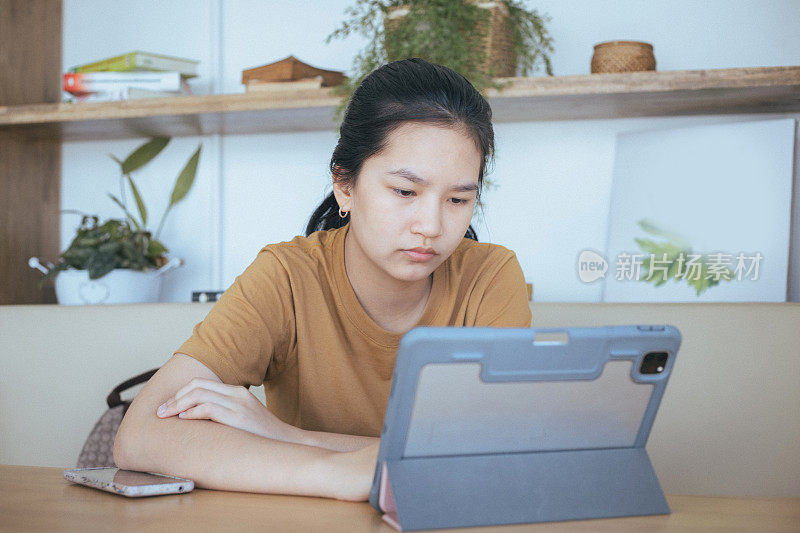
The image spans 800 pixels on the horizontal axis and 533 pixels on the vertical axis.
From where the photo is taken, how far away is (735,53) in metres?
2.08

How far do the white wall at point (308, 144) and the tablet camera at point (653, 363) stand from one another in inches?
58.7

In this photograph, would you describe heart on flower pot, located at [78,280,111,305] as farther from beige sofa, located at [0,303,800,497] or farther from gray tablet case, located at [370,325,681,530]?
gray tablet case, located at [370,325,681,530]

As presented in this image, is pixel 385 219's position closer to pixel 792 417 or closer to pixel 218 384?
pixel 218 384

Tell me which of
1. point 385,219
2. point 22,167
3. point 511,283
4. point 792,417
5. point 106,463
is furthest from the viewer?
point 22,167

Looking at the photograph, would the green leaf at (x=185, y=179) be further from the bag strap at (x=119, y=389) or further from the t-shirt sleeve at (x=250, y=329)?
the t-shirt sleeve at (x=250, y=329)

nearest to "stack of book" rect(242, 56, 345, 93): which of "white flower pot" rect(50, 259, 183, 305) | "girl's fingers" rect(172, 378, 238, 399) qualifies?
"white flower pot" rect(50, 259, 183, 305)

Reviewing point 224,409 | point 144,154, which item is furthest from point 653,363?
point 144,154

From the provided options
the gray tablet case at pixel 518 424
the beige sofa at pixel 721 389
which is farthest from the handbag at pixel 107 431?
the gray tablet case at pixel 518 424

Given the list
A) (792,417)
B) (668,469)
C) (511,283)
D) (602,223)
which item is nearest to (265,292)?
(511,283)

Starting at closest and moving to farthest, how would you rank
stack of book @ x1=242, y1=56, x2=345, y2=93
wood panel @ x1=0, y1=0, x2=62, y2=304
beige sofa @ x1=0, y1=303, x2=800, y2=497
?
beige sofa @ x1=0, y1=303, x2=800, y2=497 < stack of book @ x1=242, y1=56, x2=345, y2=93 < wood panel @ x1=0, y1=0, x2=62, y2=304

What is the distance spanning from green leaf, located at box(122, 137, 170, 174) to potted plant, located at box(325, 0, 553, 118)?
715 millimetres

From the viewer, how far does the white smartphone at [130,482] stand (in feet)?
2.51

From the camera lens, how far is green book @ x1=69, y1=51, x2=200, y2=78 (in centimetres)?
219

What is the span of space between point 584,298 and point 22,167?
1.74 metres
